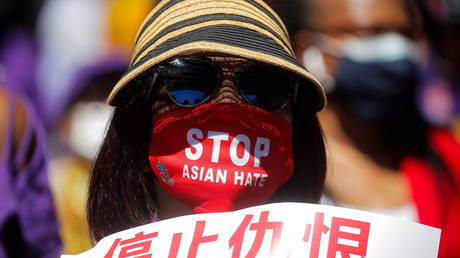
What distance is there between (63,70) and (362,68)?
94.8 inches

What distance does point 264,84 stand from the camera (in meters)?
1.94

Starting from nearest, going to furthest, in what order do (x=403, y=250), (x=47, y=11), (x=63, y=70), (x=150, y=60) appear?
(x=403, y=250), (x=150, y=60), (x=63, y=70), (x=47, y=11)

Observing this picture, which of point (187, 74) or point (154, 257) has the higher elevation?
point (187, 74)

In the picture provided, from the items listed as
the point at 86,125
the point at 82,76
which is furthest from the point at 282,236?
the point at 82,76

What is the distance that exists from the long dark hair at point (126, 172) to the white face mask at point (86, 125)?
260 centimetres

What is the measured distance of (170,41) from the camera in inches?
74.9

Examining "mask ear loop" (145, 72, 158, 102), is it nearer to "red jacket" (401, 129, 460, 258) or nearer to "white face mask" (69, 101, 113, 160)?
"red jacket" (401, 129, 460, 258)

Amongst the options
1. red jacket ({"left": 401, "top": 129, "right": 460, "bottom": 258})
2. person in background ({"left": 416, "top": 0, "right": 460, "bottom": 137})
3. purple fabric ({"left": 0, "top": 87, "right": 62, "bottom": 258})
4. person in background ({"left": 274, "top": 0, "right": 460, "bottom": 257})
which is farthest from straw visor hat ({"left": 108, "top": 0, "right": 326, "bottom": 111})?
person in background ({"left": 416, "top": 0, "right": 460, "bottom": 137})

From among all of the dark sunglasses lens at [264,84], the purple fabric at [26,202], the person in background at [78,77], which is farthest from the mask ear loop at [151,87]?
the person in background at [78,77]

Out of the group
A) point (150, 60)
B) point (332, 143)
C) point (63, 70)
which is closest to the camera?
point (150, 60)

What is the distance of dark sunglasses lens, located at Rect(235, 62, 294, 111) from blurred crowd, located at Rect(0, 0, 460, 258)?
38 centimetres

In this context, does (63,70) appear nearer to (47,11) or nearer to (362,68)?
(47,11)

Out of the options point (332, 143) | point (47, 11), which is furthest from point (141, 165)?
point (47, 11)

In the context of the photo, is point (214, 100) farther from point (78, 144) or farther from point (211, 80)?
point (78, 144)
